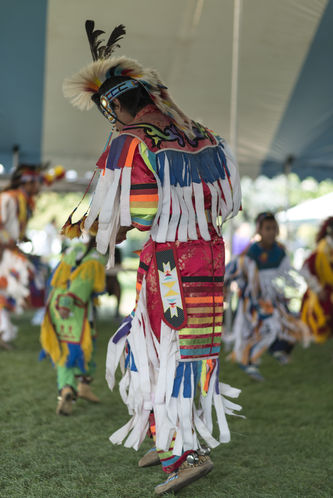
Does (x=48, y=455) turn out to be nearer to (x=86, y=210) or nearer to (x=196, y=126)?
(x=86, y=210)

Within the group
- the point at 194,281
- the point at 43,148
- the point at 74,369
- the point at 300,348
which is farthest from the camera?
the point at 43,148

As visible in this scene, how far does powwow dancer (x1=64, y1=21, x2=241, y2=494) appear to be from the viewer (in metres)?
2.03

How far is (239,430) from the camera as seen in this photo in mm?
3021

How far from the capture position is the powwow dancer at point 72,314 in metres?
3.33

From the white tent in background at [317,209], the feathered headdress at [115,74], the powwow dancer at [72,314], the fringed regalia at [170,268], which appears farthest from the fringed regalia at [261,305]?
the feathered headdress at [115,74]

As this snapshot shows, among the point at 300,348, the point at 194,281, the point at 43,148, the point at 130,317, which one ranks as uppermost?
the point at 43,148

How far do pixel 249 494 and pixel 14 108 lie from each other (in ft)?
17.4

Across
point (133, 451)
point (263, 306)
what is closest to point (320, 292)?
point (263, 306)

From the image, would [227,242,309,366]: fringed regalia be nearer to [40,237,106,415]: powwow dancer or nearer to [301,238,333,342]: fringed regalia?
[301,238,333,342]: fringed regalia

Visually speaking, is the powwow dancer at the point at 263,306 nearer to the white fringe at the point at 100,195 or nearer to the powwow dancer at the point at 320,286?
the powwow dancer at the point at 320,286

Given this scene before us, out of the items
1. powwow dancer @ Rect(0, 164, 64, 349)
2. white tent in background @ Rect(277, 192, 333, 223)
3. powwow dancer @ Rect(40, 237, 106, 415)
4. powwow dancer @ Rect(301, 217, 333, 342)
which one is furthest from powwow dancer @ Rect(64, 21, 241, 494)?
white tent in background @ Rect(277, 192, 333, 223)

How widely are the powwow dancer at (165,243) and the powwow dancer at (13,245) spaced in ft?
11.2

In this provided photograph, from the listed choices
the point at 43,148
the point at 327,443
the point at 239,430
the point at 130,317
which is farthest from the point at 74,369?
the point at 43,148

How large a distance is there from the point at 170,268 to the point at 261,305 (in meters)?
2.58
